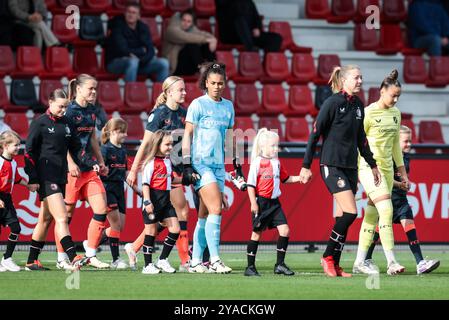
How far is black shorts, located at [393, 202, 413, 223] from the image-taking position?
14.2 m

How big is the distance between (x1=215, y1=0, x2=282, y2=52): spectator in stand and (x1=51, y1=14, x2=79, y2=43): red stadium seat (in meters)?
2.81

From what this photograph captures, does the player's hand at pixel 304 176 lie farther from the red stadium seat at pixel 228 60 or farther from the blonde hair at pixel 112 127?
the red stadium seat at pixel 228 60

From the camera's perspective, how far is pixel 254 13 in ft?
73.0

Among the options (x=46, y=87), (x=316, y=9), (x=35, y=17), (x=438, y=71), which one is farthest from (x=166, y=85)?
(x=438, y=71)

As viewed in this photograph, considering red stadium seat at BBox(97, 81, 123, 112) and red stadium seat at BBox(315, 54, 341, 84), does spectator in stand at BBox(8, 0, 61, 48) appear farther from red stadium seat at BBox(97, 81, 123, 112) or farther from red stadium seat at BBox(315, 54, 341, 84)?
red stadium seat at BBox(315, 54, 341, 84)

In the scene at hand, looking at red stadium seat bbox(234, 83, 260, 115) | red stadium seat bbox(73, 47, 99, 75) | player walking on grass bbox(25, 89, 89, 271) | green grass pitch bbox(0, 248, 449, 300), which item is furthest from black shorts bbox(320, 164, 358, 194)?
red stadium seat bbox(73, 47, 99, 75)

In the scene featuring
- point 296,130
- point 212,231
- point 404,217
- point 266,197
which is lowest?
point 404,217

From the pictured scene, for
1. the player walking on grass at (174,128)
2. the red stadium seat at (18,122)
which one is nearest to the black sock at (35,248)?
the player walking on grass at (174,128)

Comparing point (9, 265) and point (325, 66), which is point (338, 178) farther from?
point (325, 66)

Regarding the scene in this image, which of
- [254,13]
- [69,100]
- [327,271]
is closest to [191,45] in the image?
[254,13]

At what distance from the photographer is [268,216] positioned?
518 inches

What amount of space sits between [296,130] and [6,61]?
513 cm

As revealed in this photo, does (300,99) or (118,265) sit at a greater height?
(300,99)

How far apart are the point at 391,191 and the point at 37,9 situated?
29.9ft
